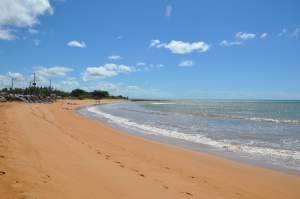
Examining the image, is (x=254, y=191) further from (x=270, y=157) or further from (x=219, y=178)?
(x=270, y=157)

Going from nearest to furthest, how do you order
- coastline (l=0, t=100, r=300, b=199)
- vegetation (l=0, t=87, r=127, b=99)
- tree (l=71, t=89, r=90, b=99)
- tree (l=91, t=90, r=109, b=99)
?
coastline (l=0, t=100, r=300, b=199), vegetation (l=0, t=87, r=127, b=99), tree (l=71, t=89, r=90, b=99), tree (l=91, t=90, r=109, b=99)

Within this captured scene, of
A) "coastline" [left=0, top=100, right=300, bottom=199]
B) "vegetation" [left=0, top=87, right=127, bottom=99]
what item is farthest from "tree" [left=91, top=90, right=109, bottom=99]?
"coastline" [left=0, top=100, right=300, bottom=199]

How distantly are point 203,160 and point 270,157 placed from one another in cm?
279

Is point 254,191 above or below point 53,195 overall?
below

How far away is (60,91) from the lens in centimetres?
13938

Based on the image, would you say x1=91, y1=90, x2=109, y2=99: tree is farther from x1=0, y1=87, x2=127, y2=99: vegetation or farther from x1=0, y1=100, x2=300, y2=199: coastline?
x1=0, y1=100, x2=300, y2=199: coastline

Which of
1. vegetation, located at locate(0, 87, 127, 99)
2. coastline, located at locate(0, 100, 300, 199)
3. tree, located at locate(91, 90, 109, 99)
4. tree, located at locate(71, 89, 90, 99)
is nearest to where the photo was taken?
coastline, located at locate(0, 100, 300, 199)

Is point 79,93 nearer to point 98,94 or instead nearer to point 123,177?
point 98,94

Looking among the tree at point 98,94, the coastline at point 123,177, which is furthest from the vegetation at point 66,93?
the coastline at point 123,177

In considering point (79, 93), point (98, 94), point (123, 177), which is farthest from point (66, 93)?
point (123, 177)

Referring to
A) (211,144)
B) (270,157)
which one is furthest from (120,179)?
(211,144)

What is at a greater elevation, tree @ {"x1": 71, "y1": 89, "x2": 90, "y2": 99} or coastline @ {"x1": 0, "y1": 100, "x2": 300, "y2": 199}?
tree @ {"x1": 71, "y1": 89, "x2": 90, "y2": 99}

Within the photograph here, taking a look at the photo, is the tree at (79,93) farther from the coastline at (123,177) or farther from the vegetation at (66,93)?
the coastline at (123,177)

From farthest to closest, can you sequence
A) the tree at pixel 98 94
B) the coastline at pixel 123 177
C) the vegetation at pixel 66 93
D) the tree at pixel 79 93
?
the tree at pixel 98 94
the tree at pixel 79 93
the vegetation at pixel 66 93
the coastline at pixel 123 177
